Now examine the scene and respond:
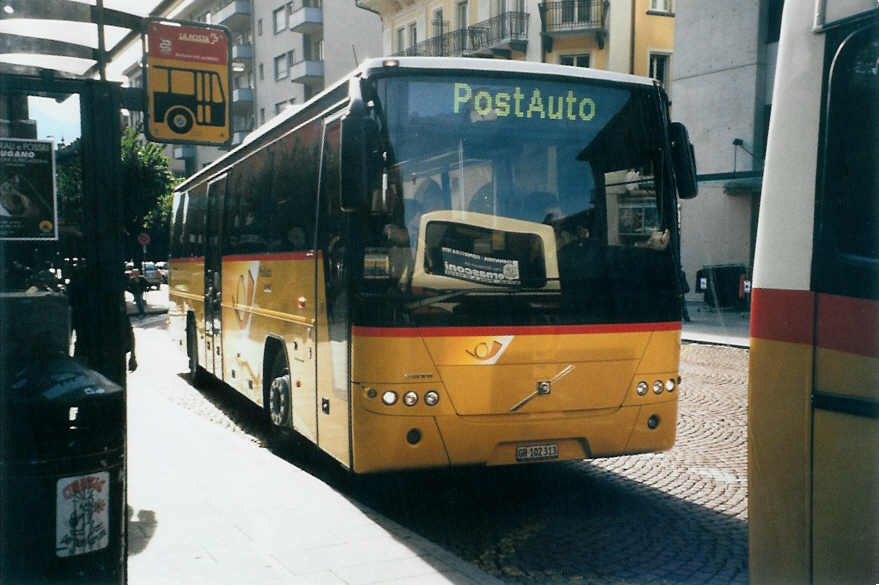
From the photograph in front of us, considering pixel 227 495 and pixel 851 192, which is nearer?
pixel 851 192

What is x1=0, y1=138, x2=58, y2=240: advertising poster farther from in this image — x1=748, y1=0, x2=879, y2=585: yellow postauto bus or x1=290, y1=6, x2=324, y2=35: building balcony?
x1=290, y1=6, x2=324, y2=35: building balcony

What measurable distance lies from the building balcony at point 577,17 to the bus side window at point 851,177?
100 feet

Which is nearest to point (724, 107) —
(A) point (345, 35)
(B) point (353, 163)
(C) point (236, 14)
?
(B) point (353, 163)

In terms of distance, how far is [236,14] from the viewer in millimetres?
55188

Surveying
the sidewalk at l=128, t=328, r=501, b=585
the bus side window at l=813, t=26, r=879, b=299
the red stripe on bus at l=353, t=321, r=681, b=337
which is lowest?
the sidewalk at l=128, t=328, r=501, b=585

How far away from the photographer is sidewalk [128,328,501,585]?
15.2 ft

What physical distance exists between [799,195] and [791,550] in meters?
1.18

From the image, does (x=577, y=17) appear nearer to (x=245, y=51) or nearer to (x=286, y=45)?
(x=286, y=45)

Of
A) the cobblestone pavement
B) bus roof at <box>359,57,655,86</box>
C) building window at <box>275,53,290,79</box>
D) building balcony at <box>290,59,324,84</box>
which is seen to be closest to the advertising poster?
bus roof at <box>359,57,655,86</box>

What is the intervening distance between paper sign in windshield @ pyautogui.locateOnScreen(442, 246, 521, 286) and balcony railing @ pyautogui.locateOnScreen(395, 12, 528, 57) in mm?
29019

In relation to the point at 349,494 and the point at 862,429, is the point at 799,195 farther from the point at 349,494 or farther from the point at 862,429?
the point at 349,494

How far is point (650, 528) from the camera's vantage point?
5.82 meters

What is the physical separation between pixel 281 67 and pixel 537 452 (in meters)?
50.3

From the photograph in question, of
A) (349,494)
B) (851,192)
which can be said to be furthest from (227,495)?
(851,192)
